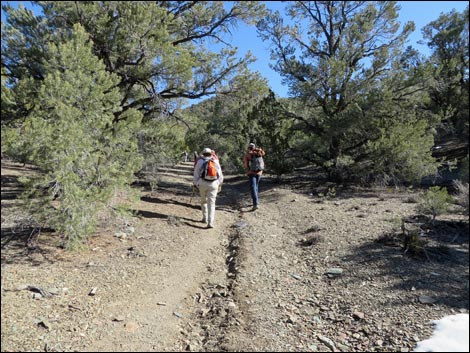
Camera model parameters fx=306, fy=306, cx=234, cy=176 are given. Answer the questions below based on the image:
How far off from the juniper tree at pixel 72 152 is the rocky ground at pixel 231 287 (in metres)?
0.69

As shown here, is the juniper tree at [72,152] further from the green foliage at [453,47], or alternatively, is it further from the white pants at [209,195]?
the green foliage at [453,47]

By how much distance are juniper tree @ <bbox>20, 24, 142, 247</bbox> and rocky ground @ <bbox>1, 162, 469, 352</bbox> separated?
693 mm

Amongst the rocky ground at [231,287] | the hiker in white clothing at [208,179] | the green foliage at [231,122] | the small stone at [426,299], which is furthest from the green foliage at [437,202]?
the green foliage at [231,122]

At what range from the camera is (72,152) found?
479cm

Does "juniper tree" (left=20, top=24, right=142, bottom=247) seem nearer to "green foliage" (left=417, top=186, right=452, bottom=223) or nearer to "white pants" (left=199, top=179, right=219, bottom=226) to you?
"white pants" (left=199, top=179, right=219, bottom=226)

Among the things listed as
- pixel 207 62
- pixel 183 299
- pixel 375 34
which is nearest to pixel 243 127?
pixel 207 62

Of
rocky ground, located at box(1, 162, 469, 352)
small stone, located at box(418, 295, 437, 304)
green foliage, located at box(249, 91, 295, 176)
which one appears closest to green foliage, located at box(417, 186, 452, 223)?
rocky ground, located at box(1, 162, 469, 352)

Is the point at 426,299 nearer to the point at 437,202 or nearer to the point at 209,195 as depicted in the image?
the point at 437,202

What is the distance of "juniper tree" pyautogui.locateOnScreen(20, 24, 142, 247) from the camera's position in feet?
15.1

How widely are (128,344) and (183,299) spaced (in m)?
1.12

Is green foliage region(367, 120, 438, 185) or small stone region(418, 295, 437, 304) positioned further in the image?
green foliage region(367, 120, 438, 185)

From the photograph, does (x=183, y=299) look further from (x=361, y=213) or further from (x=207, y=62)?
(x=207, y=62)

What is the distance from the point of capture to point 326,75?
12289 millimetres

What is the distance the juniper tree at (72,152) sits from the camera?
4617 millimetres
